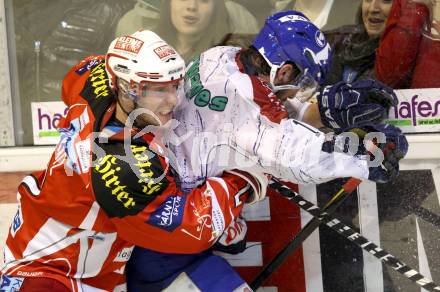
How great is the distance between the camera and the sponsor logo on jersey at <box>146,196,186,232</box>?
247 centimetres

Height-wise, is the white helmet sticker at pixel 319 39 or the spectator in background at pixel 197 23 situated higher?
the white helmet sticker at pixel 319 39

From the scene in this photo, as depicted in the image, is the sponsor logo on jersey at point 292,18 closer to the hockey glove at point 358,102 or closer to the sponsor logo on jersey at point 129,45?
the hockey glove at point 358,102

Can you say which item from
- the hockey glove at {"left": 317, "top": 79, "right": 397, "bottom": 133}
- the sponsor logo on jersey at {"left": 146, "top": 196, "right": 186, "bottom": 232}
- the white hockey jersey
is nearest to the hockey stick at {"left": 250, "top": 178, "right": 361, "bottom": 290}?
the hockey glove at {"left": 317, "top": 79, "right": 397, "bottom": 133}

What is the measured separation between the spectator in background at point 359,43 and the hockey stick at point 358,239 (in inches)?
17.7

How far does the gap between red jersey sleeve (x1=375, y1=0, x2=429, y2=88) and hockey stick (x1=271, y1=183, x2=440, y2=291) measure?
1.83 feet

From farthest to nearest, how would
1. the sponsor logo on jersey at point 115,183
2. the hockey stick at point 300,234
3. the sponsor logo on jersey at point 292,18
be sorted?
1. the hockey stick at point 300,234
2. the sponsor logo on jersey at point 292,18
3. the sponsor logo on jersey at point 115,183

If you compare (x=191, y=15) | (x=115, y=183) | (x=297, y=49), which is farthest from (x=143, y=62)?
(x=191, y=15)

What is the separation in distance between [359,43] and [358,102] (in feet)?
1.27

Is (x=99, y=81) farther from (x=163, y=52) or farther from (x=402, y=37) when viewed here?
(x=402, y=37)

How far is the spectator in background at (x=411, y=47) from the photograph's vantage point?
9.74ft

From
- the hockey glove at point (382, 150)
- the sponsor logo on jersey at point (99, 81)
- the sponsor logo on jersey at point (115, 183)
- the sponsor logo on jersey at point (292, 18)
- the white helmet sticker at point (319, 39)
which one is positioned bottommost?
the sponsor logo on jersey at point (115, 183)

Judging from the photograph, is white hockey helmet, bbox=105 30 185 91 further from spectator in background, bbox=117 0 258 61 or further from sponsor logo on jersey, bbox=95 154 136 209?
spectator in background, bbox=117 0 258 61

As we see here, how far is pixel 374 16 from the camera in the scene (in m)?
3.04

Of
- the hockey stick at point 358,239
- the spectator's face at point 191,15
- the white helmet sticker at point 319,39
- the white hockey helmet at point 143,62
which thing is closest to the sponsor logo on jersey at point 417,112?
the hockey stick at point 358,239
